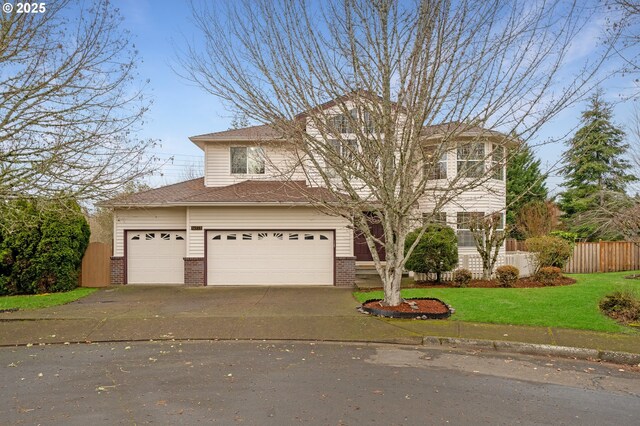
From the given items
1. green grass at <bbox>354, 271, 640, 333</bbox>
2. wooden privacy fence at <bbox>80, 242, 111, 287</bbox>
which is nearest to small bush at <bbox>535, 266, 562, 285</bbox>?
green grass at <bbox>354, 271, 640, 333</bbox>

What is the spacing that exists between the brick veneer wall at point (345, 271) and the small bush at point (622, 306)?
24.3ft

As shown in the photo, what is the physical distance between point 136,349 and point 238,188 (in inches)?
383

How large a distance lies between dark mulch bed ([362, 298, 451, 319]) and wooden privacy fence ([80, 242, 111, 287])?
10185 millimetres

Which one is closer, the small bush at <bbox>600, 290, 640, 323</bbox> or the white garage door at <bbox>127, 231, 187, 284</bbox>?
the small bush at <bbox>600, 290, 640, 323</bbox>

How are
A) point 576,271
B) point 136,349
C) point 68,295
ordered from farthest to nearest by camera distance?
point 576,271 < point 68,295 < point 136,349

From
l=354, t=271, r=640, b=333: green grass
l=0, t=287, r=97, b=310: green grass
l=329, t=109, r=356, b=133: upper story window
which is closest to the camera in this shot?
l=354, t=271, r=640, b=333: green grass

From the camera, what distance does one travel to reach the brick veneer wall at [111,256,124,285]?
54.9 feet

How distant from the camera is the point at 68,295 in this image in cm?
1397

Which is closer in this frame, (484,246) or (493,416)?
(493,416)

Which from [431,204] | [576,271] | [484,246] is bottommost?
[576,271]

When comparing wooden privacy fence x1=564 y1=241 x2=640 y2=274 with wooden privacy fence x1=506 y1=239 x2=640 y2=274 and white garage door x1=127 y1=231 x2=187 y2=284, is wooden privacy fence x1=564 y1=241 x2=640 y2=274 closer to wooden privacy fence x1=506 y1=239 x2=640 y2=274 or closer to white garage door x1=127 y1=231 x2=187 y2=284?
wooden privacy fence x1=506 y1=239 x2=640 y2=274

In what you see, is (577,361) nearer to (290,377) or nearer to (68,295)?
(290,377)

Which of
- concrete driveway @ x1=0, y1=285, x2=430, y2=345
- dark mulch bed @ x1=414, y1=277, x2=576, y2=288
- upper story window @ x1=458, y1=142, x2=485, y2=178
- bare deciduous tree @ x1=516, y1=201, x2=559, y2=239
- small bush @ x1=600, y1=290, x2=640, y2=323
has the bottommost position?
concrete driveway @ x1=0, y1=285, x2=430, y2=345

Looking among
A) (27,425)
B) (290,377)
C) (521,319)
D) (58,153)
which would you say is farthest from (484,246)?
(27,425)
